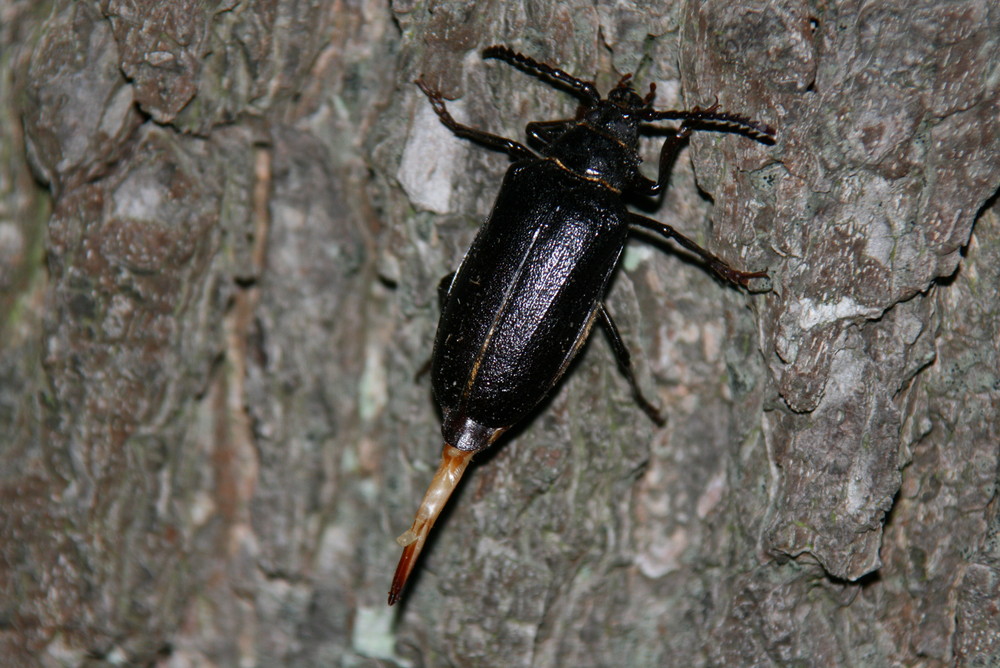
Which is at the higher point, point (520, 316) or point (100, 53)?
point (100, 53)

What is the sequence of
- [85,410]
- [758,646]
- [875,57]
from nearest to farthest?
1. [875,57]
2. [758,646]
3. [85,410]

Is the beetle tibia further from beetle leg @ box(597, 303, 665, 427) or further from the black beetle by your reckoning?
beetle leg @ box(597, 303, 665, 427)

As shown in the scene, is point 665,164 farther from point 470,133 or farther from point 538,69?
point 470,133

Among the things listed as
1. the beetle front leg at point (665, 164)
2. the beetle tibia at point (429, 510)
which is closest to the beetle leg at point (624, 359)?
the beetle front leg at point (665, 164)

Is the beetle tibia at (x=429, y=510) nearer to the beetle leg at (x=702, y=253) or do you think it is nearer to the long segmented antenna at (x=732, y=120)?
the beetle leg at (x=702, y=253)

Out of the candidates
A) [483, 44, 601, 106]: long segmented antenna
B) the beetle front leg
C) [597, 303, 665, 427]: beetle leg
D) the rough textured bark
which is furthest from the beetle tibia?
[483, 44, 601, 106]: long segmented antenna

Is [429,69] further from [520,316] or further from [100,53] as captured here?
[100,53]

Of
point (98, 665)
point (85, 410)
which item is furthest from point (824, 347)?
point (98, 665)
